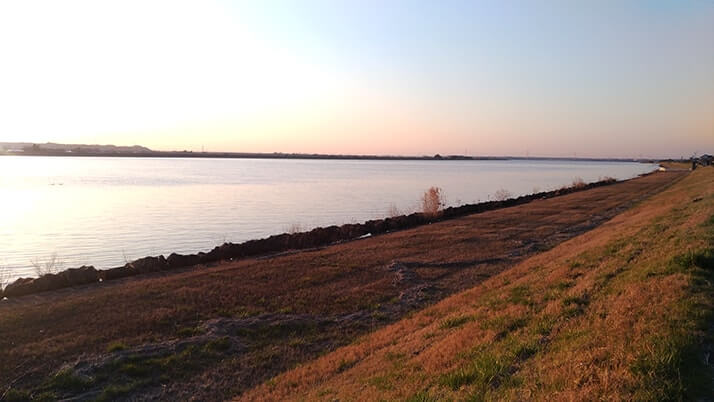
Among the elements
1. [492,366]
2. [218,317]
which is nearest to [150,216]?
[218,317]

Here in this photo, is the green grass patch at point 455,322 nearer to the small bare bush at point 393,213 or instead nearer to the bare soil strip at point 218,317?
the bare soil strip at point 218,317

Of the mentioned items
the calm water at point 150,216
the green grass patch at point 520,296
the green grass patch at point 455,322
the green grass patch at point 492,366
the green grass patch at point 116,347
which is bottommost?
the calm water at point 150,216

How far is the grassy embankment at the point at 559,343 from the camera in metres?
4.64

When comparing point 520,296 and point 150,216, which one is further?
point 150,216

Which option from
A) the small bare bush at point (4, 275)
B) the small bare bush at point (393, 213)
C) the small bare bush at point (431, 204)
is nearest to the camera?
the small bare bush at point (4, 275)

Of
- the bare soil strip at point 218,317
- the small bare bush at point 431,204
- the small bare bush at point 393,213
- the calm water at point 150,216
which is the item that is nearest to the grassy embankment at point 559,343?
the bare soil strip at point 218,317

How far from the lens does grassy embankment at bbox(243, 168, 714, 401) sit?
464 centimetres

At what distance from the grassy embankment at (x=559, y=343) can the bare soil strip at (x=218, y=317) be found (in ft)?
3.36

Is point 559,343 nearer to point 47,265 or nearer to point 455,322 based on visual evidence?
point 455,322

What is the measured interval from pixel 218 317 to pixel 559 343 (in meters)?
7.85

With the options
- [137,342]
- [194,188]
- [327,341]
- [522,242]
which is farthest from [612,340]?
[194,188]

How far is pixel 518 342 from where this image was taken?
6469 mm

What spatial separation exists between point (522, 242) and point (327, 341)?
1262 cm

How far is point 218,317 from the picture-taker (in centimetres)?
1139
